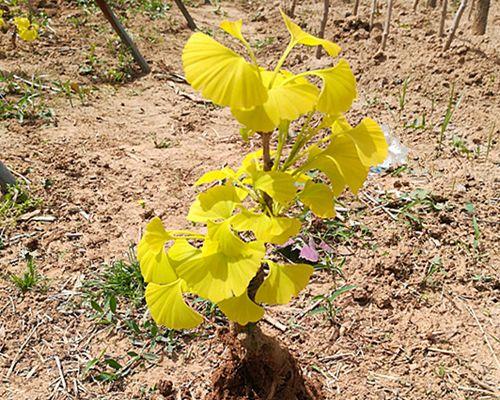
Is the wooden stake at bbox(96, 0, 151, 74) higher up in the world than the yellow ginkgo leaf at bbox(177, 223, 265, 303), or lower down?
lower down

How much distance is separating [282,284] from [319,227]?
1303mm

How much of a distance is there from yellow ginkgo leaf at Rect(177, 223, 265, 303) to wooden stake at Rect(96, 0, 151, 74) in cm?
338

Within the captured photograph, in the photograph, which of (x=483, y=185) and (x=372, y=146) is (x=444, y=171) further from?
(x=372, y=146)

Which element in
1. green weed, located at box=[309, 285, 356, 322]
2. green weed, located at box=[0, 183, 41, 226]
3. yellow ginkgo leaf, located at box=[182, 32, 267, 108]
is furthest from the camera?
green weed, located at box=[0, 183, 41, 226]

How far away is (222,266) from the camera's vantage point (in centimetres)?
110

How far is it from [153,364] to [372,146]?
1.28 meters

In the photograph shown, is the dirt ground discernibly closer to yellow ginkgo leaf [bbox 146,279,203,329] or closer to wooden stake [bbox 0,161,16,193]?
wooden stake [bbox 0,161,16,193]

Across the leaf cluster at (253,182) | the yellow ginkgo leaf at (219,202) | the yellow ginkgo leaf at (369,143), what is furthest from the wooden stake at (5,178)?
the yellow ginkgo leaf at (369,143)

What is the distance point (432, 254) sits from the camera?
2.32 metres

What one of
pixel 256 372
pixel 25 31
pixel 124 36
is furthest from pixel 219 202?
pixel 25 31

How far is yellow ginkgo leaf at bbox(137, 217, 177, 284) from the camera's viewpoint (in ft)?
3.98

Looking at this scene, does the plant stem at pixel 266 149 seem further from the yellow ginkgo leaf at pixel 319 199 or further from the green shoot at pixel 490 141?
the green shoot at pixel 490 141

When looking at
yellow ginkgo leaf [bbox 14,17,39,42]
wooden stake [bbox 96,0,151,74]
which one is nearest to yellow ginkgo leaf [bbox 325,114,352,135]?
wooden stake [bbox 96,0,151,74]

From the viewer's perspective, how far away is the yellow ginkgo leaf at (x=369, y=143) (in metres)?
1.15
